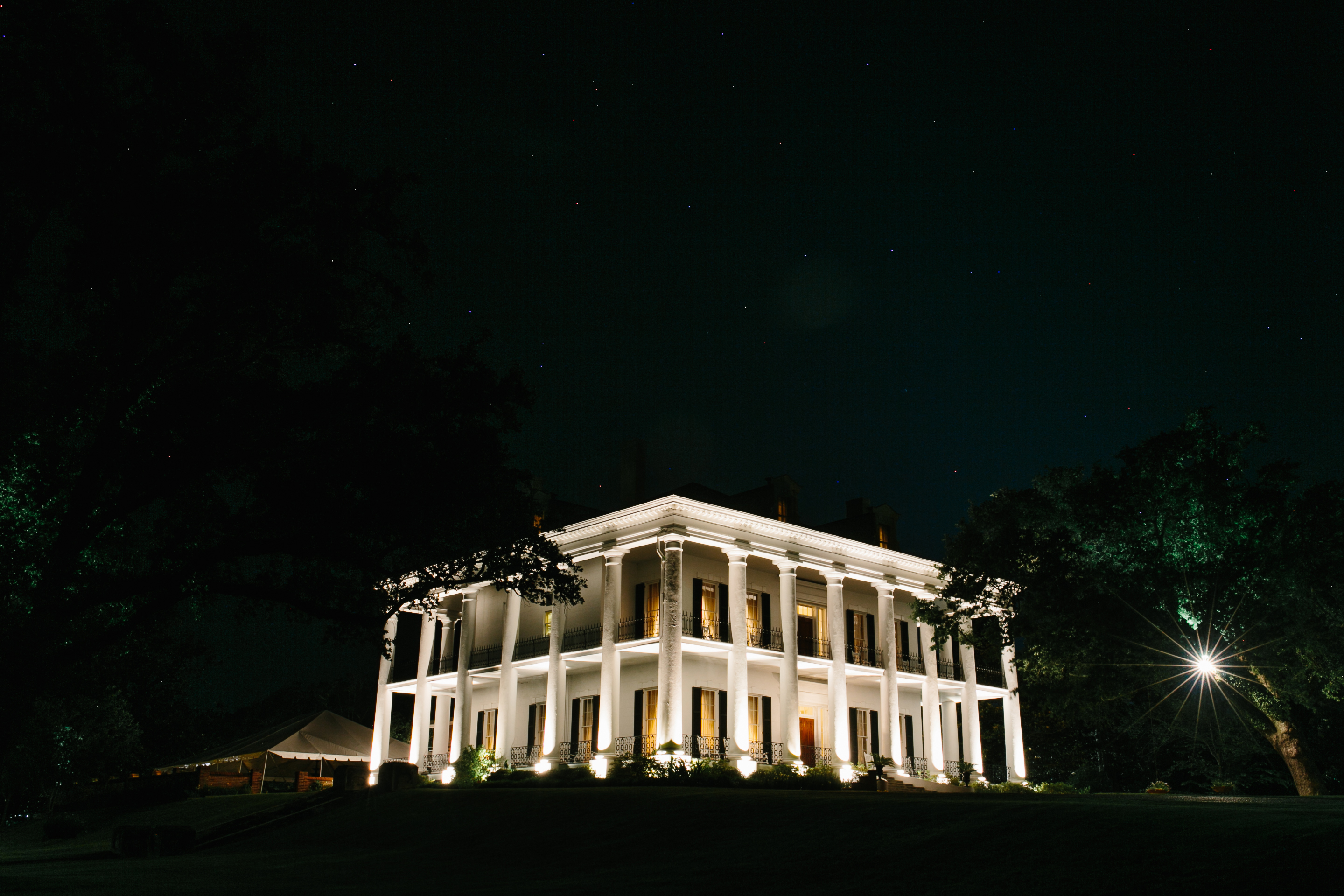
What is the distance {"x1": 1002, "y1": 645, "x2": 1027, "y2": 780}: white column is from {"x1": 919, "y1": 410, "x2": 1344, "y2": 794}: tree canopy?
40.4ft

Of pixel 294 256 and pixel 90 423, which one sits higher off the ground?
pixel 294 256

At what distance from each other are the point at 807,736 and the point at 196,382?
25.6 meters

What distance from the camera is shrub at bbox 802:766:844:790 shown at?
27.3m

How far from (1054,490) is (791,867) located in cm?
1448

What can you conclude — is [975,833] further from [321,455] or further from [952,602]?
[952,602]

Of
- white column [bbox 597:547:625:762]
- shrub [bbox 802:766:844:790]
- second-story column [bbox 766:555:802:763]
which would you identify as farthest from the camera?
second-story column [bbox 766:555:802:763]

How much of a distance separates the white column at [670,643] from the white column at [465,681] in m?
8.48

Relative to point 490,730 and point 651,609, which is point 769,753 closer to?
point 651,609

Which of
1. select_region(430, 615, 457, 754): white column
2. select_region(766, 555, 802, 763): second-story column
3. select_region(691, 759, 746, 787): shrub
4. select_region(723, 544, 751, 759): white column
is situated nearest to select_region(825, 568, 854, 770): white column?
select_region(766, 555, 802, 763): second-story column

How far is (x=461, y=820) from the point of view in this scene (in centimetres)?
2019

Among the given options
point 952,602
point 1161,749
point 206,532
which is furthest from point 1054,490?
point 1161,749

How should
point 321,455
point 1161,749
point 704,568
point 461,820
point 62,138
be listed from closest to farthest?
point 62,138
point 321,455
point 461,820
point 704,568
point 1161,749

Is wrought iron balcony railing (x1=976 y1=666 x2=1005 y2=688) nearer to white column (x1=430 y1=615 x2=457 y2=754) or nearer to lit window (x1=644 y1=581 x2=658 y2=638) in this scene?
lit window (x1=644 y1=581 x2=658 y2=638)

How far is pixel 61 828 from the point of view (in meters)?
27.9
